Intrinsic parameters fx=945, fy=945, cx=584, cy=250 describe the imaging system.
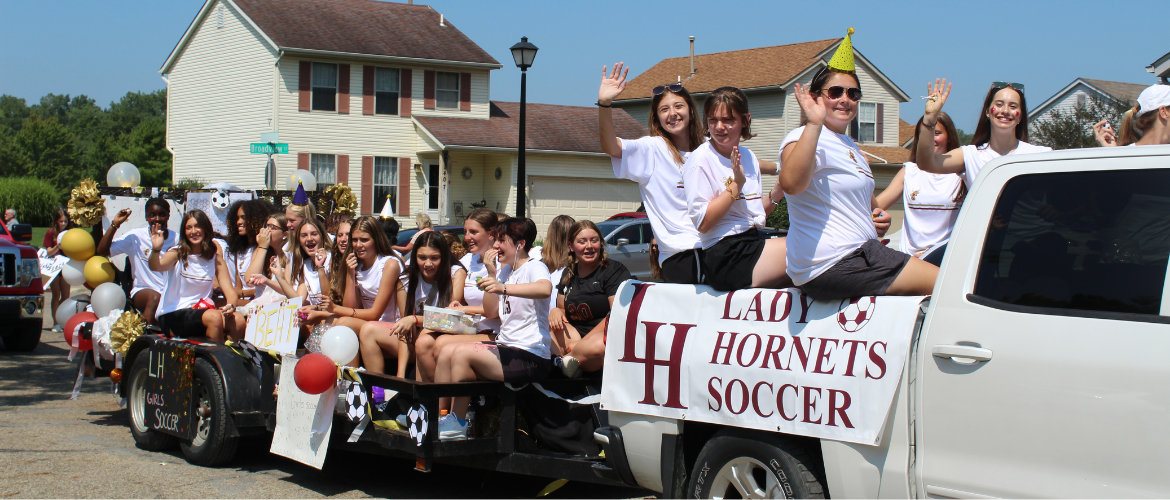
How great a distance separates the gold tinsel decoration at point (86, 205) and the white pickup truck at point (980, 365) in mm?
6494

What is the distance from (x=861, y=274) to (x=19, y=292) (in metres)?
11.0

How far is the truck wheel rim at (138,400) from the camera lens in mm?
6904

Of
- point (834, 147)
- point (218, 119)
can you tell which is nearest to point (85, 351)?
point (834, 147)

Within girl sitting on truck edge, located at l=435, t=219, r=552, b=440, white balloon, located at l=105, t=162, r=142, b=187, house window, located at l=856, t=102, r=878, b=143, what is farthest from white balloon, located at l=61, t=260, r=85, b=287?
house window, located at l=856, t=102, r=878, b=143

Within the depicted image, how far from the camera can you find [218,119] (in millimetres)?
29453

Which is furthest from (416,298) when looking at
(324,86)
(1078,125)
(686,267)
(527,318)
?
(1078,125)

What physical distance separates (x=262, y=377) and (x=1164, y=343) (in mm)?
5093

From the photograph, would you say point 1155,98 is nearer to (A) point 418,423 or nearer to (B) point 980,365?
(B) point 980,365

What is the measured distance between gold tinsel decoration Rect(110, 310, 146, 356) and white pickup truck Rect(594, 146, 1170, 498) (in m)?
4.83

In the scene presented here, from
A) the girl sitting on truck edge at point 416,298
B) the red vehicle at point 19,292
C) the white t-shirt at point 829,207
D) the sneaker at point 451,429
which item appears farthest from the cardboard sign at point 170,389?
the red vehicle at point 19,292

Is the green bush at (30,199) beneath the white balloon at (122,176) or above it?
above

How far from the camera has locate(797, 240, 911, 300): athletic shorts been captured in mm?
3525

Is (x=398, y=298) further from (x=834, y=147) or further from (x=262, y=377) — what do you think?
(x=834, y=147)

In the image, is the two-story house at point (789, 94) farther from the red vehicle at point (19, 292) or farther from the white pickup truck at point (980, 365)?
the white pickup truck at point (980, 365)
